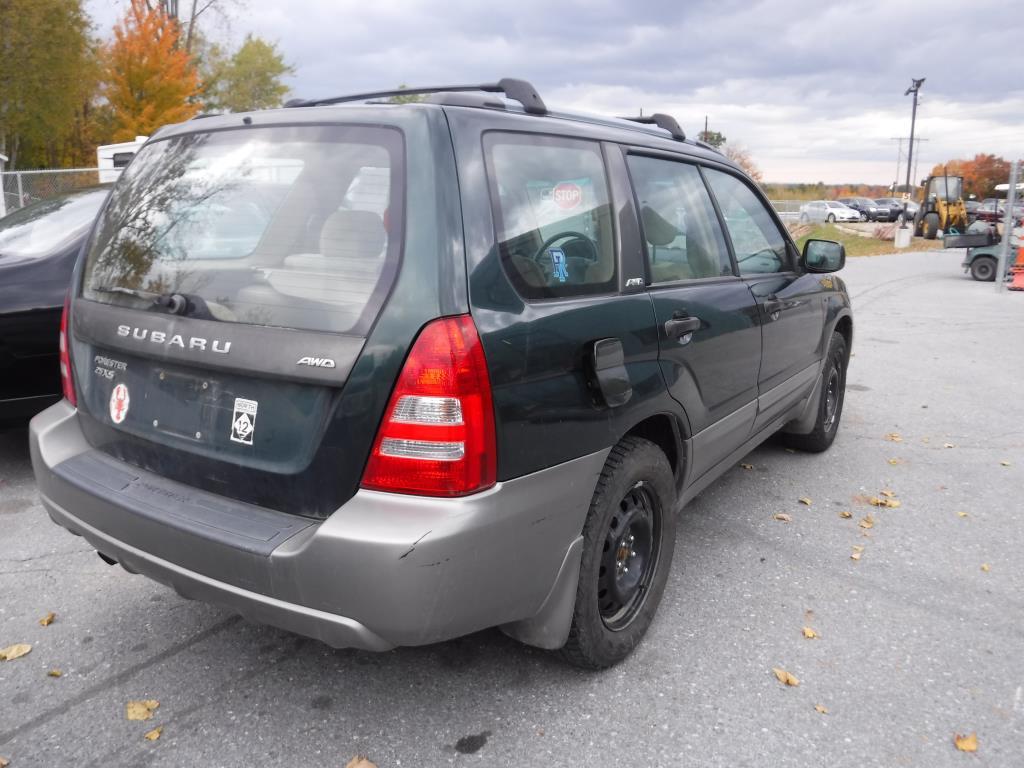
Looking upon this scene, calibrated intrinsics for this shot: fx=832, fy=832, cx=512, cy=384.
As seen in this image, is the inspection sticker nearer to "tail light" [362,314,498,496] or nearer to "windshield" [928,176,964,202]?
"tail light" [362,314,498,496]

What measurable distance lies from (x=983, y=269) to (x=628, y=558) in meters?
18.0

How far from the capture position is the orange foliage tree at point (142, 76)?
98.0 feet

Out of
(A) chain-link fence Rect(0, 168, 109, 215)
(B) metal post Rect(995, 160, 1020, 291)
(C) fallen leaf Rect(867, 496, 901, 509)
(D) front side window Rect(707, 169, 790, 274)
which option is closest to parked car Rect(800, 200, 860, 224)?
(B) metal post Rect(995, 160, 1020, 291)

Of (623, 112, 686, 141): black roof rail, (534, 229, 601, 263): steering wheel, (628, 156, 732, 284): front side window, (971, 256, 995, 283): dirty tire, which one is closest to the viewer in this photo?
(534, 229, 601, 263): steering wheel

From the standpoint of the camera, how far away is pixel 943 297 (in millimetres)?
14945

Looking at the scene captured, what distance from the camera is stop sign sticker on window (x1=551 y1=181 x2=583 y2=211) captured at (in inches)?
104

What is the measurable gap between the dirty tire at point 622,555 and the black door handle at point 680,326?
407 mm

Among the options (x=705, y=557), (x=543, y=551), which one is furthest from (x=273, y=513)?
(x=705, y=557)

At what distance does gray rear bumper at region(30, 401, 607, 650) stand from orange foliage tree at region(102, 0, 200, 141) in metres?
30.7

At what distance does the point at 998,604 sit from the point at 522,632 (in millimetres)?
2170

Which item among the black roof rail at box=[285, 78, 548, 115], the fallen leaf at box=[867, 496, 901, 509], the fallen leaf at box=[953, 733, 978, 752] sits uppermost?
the black roof rail at box=[285, 78, 548, 115]

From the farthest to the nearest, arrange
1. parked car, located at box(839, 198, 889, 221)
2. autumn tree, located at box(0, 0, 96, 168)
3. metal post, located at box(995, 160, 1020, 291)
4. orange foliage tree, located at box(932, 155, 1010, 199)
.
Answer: orange foliage tree, located at box(932, 155, 1010, 199) < parked car, located at box(839, 198, 889, 221) < autumn tree, located at box(0, 0, 96, 168) < metal post, located at box(995, 160, 1020, 291)

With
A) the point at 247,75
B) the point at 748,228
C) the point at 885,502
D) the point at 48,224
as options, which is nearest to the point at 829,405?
the point at 885,502

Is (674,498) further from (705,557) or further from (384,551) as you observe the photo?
(384,551)
